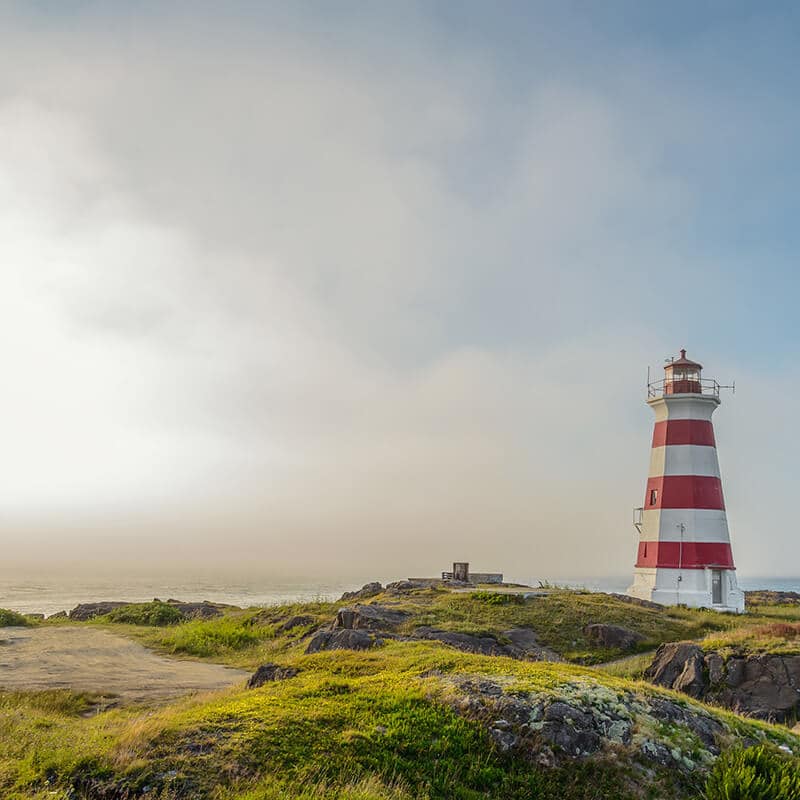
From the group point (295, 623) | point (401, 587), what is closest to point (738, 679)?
point (295, 623)

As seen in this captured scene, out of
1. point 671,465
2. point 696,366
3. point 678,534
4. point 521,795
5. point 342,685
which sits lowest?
point 521,795

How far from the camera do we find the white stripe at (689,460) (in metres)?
34.2

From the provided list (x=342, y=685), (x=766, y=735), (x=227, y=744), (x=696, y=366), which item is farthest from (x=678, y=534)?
(x=227, y=744)

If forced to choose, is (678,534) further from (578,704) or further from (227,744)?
(227,744)

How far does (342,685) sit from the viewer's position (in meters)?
10.3

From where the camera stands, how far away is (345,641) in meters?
16.9

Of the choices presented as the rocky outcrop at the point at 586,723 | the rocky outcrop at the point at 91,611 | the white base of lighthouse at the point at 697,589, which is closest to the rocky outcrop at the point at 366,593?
the rocky outcrop at the point at 91,611

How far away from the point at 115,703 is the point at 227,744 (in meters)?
6.66

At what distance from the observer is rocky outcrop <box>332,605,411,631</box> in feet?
68.0

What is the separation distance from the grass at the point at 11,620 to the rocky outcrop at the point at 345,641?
1611 cm

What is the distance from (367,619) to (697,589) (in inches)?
767

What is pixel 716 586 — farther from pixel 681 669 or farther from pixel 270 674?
pixel 270 674

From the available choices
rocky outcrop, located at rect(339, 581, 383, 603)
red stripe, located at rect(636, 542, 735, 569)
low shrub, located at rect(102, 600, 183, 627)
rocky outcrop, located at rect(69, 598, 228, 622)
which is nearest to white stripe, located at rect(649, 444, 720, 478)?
red stripe, located at rect(636, 542, 735, 569)

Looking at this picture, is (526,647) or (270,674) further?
(526,647)
